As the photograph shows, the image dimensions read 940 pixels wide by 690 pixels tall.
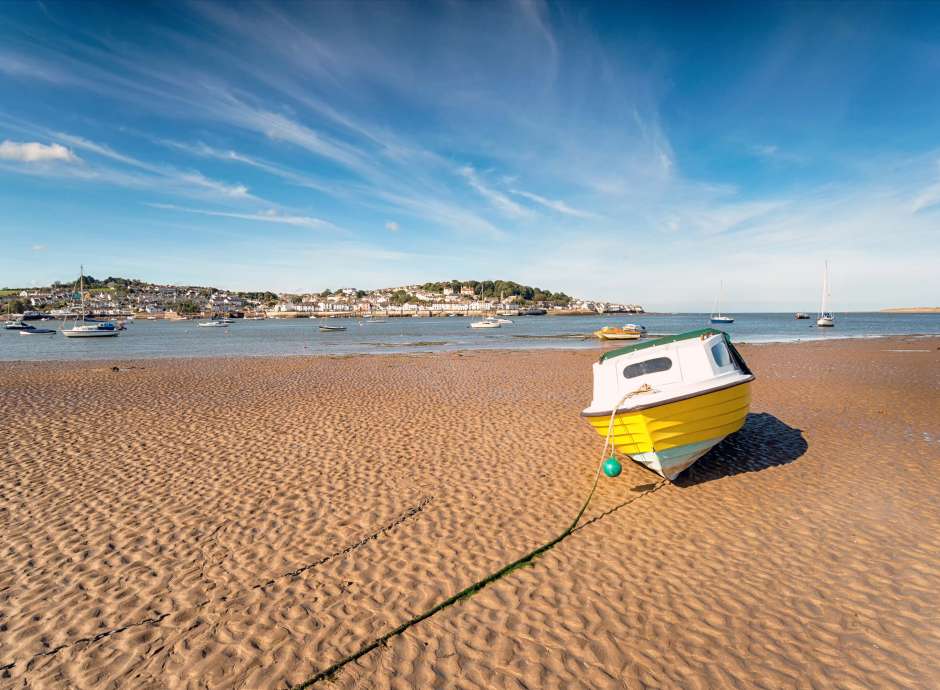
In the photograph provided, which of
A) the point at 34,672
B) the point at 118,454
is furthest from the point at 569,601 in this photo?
the point at 118,454

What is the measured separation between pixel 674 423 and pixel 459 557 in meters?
4.72

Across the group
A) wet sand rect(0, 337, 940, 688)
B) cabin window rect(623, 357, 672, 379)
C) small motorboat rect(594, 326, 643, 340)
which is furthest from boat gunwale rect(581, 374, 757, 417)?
small motorboat rect(594, 326, 643, 340)

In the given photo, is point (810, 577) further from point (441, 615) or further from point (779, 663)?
point (441, 615)

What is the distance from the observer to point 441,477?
1016cm

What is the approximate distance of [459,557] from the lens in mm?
6961

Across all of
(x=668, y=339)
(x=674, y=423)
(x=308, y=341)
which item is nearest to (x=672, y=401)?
(x=674, y=423)

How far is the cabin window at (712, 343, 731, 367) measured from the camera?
10289mm

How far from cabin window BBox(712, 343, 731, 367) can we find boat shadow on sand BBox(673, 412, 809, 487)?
2.34 metres

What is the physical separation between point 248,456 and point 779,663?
1113cm

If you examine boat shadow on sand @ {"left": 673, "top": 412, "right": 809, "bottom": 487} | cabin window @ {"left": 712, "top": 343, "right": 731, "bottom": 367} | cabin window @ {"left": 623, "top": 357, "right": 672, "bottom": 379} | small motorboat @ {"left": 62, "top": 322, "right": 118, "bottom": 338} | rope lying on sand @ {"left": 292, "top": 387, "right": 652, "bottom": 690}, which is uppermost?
cabin window @ {"left": 712, "top": 343, "right": 731, "bottom": 367}

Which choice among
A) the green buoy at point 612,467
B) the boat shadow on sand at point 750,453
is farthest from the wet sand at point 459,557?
the green buoy at point 612,467

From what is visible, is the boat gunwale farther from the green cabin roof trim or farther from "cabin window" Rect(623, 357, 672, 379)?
the green cabin roof trim

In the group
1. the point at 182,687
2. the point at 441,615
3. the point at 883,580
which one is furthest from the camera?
the point at 883,580

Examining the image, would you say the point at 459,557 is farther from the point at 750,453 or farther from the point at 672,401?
the point at 750,453
